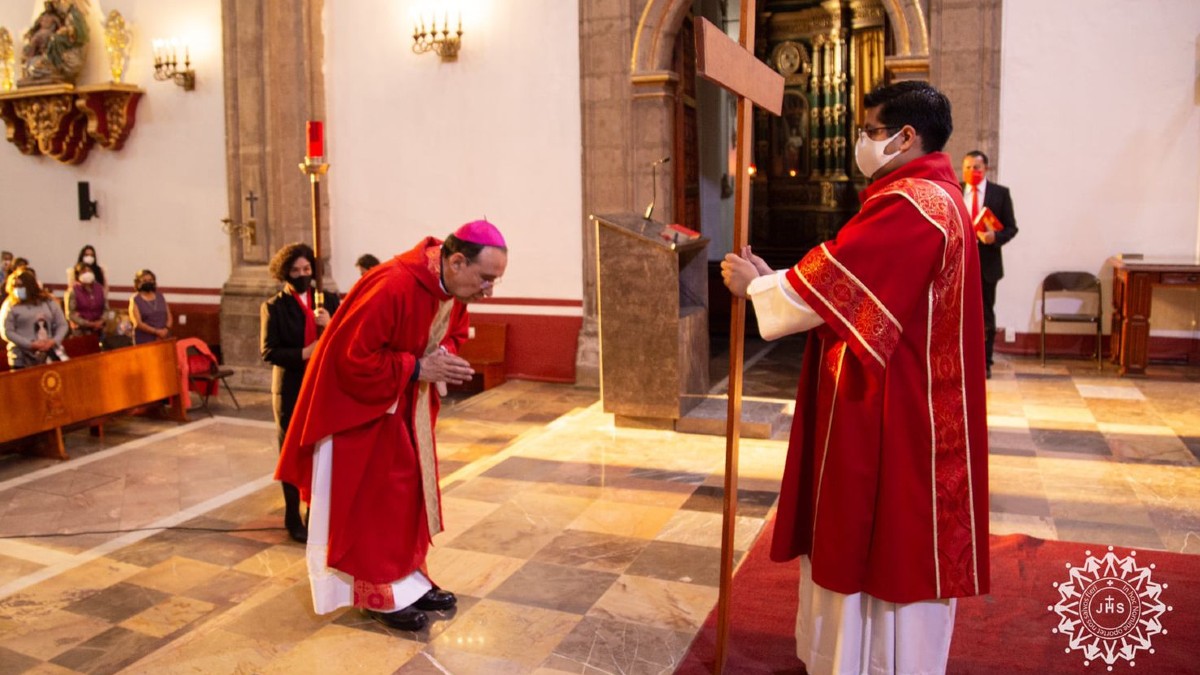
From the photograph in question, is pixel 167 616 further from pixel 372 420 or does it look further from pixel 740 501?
pixel 740 501

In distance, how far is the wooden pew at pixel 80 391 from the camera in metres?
7.07

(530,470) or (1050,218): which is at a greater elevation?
(1050,218)

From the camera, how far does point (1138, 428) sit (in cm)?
614

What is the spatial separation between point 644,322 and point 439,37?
→ 399cm

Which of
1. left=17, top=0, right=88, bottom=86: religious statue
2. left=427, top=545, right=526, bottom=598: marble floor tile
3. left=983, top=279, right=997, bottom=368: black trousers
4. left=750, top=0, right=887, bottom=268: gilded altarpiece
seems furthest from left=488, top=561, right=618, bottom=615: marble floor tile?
left=17, top=0, right=88, bottom=86: religious statue

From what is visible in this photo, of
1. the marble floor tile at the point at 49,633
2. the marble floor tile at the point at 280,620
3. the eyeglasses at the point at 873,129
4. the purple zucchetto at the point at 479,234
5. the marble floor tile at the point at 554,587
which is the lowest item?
the marble floor tile at the point at 49,633

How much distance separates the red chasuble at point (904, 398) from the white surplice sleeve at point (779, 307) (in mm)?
34

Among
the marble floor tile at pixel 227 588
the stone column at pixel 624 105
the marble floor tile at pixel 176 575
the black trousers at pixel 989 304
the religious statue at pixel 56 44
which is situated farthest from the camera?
the religious statue at pixel 56 44

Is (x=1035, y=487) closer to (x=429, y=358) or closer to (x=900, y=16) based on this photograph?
(x=429, y=358)

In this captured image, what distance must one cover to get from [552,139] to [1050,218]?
4022mm

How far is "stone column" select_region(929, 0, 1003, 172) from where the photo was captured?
7539mm

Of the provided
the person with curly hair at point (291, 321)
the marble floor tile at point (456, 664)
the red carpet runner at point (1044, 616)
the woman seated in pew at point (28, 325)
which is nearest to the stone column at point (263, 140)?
the woman seated in pew at point (28, 325)

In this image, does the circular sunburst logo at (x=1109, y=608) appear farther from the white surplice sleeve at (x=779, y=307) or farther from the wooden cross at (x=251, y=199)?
the wooden cross at (x=251, y=199)

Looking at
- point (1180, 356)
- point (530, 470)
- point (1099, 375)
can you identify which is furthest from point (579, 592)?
point (1180, 356)
